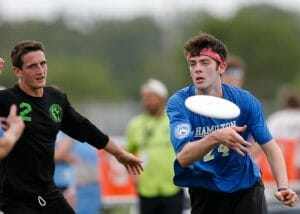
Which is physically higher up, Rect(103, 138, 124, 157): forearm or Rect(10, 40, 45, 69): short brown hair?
Rect(10, 40, 45, 69): short brown hair

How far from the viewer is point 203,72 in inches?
304

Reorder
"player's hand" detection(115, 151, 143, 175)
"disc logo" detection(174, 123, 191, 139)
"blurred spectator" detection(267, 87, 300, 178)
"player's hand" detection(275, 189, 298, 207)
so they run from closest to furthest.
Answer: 1. "disc logo" detection(174, 123, 191, 139)
2. "player's hand" detection(275, 189, 298, 207)
3. "player's hand" detection(115, 151, 143, 175)
4. "blurred spectator" detection(267, 87, 300, 178)

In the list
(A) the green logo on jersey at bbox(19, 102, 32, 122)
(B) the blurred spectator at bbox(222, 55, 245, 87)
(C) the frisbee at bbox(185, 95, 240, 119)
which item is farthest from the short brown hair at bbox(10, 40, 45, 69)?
(B) the blurred spectator at bbox(222, 55, 245, 87)

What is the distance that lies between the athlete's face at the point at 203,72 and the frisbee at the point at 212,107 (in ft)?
0.82

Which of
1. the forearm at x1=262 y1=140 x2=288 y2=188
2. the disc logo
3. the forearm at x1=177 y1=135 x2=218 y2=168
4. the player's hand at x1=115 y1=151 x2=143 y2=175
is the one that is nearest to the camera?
the forearm at x1=177 y1=135 x2=218 y2=168

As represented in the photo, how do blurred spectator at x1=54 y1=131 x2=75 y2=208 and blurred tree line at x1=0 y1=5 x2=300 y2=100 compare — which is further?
blurred tree line at x1=0 y1=5 x2=300 y2=100

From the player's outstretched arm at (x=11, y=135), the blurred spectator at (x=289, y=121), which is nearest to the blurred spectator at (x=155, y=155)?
the blurred spectator at (x=289, y=121)

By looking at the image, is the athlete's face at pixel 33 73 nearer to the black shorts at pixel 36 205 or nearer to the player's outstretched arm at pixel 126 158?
the black shorts at pixel 36 205

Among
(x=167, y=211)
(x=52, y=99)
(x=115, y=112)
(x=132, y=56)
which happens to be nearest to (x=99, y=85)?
(x=115, y=112)

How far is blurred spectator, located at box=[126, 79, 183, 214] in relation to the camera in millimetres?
12289

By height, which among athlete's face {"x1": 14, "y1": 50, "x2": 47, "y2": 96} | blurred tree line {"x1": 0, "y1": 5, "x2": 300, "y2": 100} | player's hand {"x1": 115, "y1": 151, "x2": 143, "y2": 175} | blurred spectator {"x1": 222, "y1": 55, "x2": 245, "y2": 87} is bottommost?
player's hand {"x1": 115, "y1": 151, "x2": 143, "y2": 175}

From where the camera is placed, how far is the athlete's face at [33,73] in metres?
8.12

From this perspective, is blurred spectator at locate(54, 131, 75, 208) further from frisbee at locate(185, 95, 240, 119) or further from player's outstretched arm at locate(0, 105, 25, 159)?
player's outstretched arm at locate(0, 105, 25, 159)

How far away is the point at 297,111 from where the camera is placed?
1614 cm
